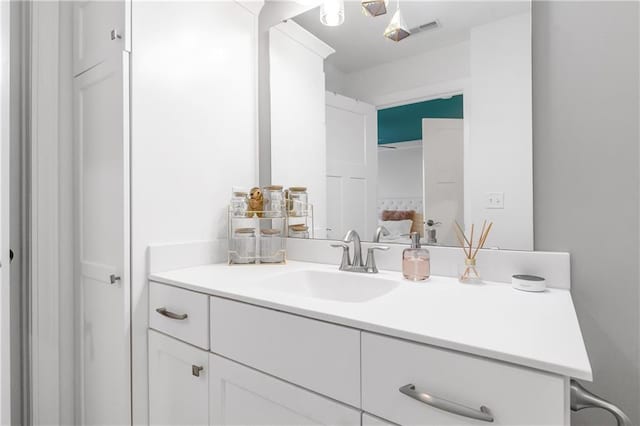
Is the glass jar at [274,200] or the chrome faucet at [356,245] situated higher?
the glass jar at [274,200]

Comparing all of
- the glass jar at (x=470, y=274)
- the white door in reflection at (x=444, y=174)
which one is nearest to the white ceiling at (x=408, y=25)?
the white door in reflection at (x=444, y=174)

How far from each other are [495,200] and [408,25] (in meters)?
0.76

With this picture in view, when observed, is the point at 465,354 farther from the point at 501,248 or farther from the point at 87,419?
the point at 87,419

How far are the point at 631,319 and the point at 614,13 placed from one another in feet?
2.81

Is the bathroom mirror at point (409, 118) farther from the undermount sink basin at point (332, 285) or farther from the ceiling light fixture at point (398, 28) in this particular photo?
the undermount sink basin at point (332, 285)

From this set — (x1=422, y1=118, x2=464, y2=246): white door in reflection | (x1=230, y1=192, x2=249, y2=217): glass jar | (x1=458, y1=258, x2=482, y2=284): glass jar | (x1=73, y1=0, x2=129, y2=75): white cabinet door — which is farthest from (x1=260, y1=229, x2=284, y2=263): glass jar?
(x1=73, y1=0, x2=129, y2=75): white cabinet door

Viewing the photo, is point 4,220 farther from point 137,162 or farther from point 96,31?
point 96,31

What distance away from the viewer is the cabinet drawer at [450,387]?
0.53 metres

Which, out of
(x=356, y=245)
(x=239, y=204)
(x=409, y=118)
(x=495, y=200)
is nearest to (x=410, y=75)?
(x=409, y=118)

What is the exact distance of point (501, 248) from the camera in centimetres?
110

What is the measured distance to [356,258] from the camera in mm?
1295

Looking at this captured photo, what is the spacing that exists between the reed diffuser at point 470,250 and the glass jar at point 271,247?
76 cm

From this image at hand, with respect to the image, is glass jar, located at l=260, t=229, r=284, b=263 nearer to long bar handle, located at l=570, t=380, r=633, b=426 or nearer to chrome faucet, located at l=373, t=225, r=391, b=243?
chrome faucet, located at l=373, t=225, r=391, b=243

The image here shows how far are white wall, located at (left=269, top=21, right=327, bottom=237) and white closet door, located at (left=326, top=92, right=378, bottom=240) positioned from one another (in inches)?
Answer: 1.8
